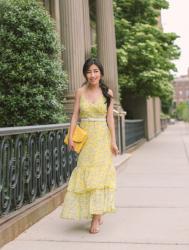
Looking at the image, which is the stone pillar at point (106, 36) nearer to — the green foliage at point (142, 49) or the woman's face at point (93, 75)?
the green foliage at point (142, 49)

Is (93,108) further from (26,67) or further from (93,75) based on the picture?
(26,67)

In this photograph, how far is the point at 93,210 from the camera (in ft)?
17.1

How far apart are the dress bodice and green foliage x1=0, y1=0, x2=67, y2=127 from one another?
357 cm

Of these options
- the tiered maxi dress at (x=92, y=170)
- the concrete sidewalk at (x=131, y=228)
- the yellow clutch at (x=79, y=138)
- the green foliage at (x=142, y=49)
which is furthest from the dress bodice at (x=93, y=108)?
the green foliage at (x=142, y=49)

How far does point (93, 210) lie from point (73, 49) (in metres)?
7.14

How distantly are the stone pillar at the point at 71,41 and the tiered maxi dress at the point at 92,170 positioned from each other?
632 cm

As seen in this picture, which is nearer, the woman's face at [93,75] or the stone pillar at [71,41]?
the woman's face at [93,75]

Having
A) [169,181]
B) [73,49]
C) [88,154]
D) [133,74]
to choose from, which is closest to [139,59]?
[133,74]

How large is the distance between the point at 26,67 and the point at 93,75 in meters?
3.87

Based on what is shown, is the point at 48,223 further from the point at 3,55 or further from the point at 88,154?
the point at 3,55

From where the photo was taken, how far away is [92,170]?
5293mm

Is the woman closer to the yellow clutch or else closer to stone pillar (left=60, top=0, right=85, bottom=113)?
the yellow clutch

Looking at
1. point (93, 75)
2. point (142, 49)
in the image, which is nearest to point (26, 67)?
point (93, 75)

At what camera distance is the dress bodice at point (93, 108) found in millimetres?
5312
